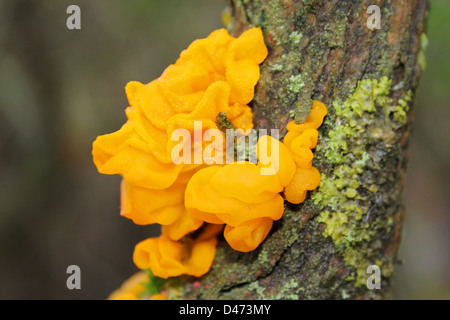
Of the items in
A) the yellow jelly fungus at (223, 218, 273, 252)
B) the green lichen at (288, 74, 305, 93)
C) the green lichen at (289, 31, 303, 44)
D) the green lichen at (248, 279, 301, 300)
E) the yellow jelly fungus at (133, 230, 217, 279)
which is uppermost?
the green lichen at (289, 31, 303, 44)

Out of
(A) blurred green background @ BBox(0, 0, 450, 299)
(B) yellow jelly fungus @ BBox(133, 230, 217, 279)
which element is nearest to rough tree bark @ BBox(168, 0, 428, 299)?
(B) yellow jelly fungus @ BBox(133, 230, 217, 279)

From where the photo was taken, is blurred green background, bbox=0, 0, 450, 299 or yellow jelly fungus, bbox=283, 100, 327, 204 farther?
blurred green background, bbox=0, 0, 450, 299

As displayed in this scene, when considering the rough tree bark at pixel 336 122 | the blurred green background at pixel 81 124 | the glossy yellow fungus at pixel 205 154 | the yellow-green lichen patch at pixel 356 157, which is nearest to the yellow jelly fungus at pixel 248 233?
the glossy yellow fungus at pixel 205 154

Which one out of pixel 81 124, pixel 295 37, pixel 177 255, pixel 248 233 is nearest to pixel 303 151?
pixel 248 233

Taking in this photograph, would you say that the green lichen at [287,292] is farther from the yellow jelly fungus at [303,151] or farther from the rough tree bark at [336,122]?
the yellow jelly fungus at [303,151]

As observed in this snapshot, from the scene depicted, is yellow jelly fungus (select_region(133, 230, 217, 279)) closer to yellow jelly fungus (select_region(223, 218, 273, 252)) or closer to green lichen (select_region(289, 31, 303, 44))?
yellow jelly fungus (select_region(223, 218, 273, 252))
